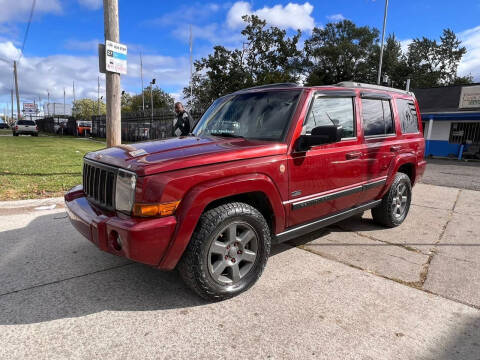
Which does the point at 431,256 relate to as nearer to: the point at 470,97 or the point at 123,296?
the point at 123,296

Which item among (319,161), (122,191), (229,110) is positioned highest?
(229,110)

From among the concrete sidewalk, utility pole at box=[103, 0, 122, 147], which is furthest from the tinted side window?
utility pole at box=[103, 0, 122, 147]

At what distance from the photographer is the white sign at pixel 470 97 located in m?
19.3

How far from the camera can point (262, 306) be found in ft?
8.69

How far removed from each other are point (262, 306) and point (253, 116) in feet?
6.17

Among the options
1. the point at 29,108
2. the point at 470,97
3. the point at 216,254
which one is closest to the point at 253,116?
the point at 216,254

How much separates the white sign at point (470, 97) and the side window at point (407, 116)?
1856cm

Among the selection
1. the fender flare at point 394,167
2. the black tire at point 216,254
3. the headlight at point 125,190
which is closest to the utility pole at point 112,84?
the headlight at point 125,190

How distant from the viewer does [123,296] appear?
2768 millimetres

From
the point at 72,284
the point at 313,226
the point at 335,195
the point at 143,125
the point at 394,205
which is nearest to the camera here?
the point at 72,284

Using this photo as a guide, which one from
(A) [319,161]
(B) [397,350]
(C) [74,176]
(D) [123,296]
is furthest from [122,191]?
(C) [74,176]

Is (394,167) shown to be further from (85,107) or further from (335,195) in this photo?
(85,107)

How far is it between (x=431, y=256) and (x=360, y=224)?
1.24m

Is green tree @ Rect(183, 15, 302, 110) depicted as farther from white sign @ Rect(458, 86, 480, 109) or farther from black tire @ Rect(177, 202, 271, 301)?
black tire @ Rect(177, 202, 271, 301)
